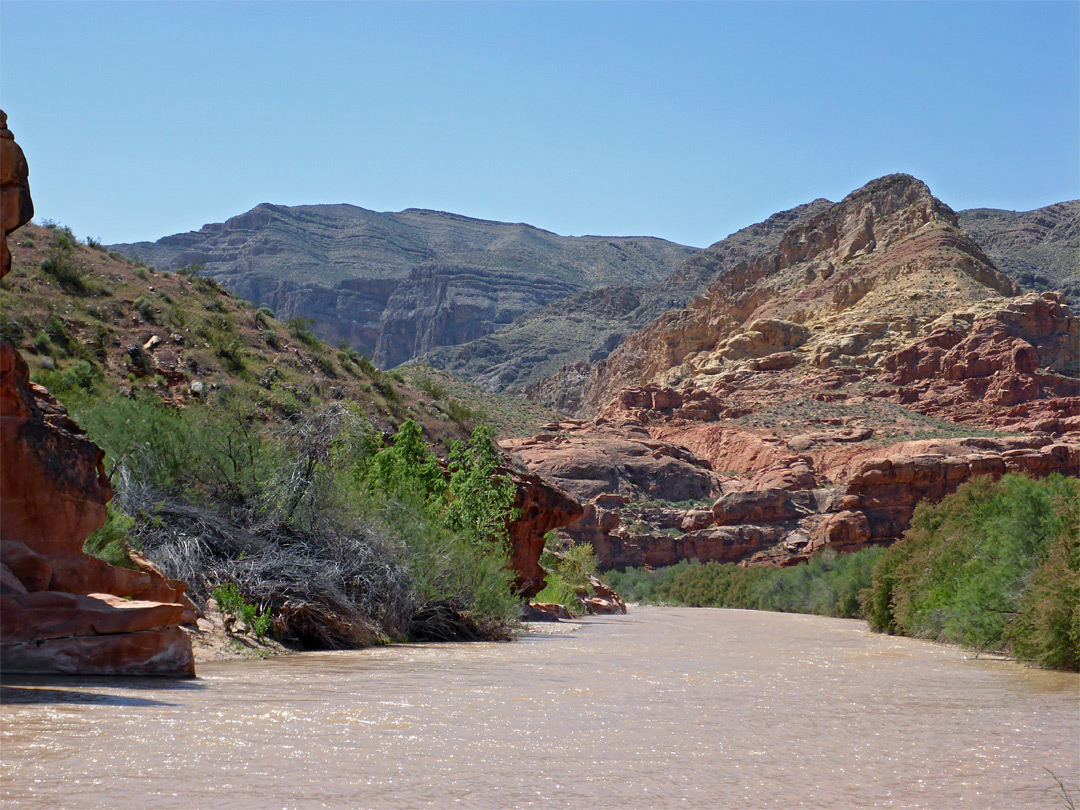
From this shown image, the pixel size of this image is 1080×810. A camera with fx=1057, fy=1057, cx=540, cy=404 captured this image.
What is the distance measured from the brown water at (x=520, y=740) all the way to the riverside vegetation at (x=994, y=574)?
2658 mm

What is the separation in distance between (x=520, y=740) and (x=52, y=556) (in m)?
5.44

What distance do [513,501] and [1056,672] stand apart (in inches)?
734

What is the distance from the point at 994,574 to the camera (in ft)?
71.3

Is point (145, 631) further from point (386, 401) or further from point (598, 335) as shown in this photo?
point (598, 335)

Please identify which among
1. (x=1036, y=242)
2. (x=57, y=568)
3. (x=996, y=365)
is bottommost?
(x=57, y=568)

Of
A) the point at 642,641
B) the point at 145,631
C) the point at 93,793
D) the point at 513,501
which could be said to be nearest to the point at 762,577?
the point at 513,501

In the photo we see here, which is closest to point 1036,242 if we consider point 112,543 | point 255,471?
point 255,471

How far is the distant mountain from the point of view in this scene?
119m

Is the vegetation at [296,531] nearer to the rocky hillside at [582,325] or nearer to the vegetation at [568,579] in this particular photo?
the vegetation at [568,579]

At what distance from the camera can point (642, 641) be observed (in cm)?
2628

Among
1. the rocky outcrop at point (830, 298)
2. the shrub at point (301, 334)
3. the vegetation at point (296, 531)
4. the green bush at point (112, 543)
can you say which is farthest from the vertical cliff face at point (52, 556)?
the rocky outcrop at point (830, 298)

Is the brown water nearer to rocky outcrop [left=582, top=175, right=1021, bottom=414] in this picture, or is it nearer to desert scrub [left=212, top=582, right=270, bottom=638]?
desert scrub [left=212, top=582, right=270, bottom=638]

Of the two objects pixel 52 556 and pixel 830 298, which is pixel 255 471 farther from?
pixel 830 298

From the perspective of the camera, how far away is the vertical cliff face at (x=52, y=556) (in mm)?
10375
